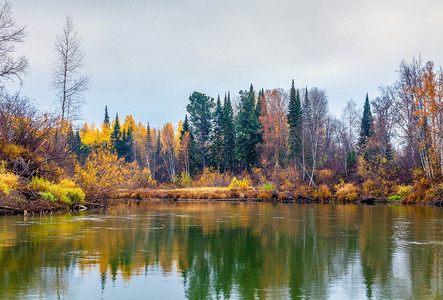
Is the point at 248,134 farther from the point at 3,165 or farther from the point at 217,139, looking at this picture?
the point at 3,165

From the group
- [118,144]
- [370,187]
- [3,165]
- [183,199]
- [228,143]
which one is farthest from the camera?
[118,144]

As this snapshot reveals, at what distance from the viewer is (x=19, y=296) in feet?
17.1

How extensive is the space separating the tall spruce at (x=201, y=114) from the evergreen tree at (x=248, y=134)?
23.0 ft

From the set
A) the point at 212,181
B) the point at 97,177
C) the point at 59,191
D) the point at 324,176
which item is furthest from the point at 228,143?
the point at 59,191

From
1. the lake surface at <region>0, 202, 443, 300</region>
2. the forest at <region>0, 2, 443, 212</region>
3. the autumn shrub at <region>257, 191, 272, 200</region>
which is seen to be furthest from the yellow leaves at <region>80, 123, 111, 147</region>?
the lake surface at <region>0, 202, 443, 300</region>

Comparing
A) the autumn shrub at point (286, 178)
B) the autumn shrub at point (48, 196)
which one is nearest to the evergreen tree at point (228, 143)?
the autumn shrub at point (286, 178)

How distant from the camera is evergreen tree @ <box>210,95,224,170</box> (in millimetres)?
65375

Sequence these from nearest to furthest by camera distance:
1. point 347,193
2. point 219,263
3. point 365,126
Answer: point 219,263 → point 347,193 → point 365,126

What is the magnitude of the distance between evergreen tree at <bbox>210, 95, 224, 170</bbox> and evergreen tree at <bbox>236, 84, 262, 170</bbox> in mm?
4992

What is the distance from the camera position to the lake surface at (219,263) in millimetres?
5676

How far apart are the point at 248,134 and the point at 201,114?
35.6ft

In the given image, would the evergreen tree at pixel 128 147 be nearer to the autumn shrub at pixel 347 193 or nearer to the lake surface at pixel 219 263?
the autumn shrub at pixel 347 193

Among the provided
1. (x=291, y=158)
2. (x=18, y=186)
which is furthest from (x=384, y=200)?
(x=18, y=186)

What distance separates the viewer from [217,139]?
2594 inches
